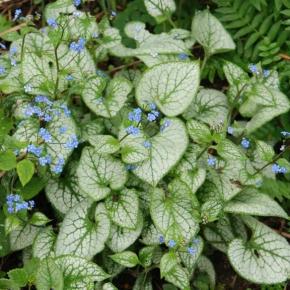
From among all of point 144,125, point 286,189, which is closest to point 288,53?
point 286,189

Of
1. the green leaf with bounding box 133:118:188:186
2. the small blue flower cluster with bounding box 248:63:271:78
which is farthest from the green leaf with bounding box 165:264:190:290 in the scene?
the small blue flower cluster with bounding box 248:63:271:78

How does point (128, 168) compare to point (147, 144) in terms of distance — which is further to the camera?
point (128, 168)

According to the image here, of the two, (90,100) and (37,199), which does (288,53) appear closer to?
(90,100)

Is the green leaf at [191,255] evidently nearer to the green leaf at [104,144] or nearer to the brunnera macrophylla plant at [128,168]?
the brunnera macrophylla plant at [128,168]

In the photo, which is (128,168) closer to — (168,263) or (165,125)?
(165,125)

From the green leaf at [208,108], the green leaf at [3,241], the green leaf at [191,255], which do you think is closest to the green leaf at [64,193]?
the green leaf at [3,241]

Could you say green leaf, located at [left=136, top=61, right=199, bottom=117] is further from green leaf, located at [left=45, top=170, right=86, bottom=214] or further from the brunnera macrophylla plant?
green leaf, located at [left=45, top=170, right=86, bottom=214]

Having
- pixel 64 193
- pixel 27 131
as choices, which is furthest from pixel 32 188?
pixel 27 131
